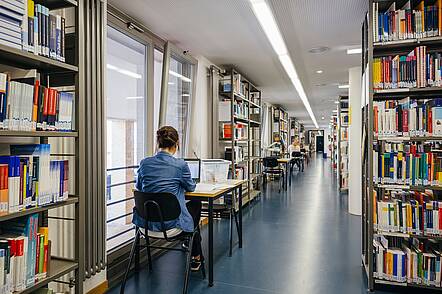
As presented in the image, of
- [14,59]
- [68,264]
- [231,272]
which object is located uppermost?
[14,59]

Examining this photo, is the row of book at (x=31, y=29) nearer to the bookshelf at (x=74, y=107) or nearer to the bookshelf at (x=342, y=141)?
the bookshelf at (x=74, y=107)

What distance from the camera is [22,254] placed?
5.49 ft

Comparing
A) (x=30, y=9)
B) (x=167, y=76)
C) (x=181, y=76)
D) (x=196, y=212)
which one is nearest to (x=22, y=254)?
(x=30, y=9)

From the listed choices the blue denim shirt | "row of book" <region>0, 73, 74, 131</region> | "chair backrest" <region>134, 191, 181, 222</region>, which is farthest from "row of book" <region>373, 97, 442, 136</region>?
"row of book" <region>0, 73, 74, 131</region>

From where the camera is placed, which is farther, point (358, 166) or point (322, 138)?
point (322, 138)

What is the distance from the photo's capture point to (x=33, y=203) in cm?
174

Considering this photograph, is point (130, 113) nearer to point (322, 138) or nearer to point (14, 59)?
point (14, 59)

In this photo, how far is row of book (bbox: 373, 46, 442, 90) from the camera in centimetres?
262

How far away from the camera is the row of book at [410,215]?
2596 millimetres

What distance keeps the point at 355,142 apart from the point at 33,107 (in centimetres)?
526

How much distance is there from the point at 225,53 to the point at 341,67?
94.1 inches

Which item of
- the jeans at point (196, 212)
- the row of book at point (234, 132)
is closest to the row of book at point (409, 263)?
the jeans at point (196, 212)

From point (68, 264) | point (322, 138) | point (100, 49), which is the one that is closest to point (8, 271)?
point (68, 264)

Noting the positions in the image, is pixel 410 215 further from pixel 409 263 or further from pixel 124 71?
pixel 124 71
